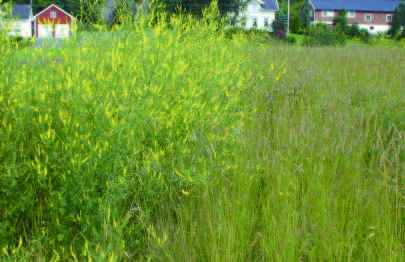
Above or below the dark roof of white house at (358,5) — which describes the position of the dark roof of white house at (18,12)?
below

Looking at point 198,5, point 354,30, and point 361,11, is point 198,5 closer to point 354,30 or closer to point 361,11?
point 354,30

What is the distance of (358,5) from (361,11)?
1.04 meters

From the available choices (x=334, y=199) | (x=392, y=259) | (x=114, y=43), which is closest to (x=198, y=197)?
(x=334, y=199)

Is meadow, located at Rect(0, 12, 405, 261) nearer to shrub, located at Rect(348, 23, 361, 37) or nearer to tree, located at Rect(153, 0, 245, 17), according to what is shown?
tree, located at Rect(153, 0, 245, 17)

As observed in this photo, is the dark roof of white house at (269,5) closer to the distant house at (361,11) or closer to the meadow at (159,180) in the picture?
the distant house at (361,11)

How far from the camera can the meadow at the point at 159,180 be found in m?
1.96

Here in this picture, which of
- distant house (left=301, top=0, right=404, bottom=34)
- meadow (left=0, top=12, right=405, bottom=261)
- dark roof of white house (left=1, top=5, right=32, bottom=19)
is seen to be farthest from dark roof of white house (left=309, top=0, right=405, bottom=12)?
meadow (left=0, top=12, right=405, bottom=261)

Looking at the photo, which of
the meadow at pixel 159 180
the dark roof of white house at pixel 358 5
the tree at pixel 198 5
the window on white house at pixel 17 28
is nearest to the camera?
the meadow at pixel 159 180

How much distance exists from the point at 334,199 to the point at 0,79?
7.73 feet

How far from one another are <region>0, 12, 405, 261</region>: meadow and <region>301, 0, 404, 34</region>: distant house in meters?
57.9

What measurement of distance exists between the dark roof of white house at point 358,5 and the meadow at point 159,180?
5819 cm

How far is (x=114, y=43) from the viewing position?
3.58 m

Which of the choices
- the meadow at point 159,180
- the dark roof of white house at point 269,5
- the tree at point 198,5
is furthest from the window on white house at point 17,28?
the dark roof of white house at point 269,5

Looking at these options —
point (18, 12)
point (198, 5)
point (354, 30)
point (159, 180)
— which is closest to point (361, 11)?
point (354, 30)
